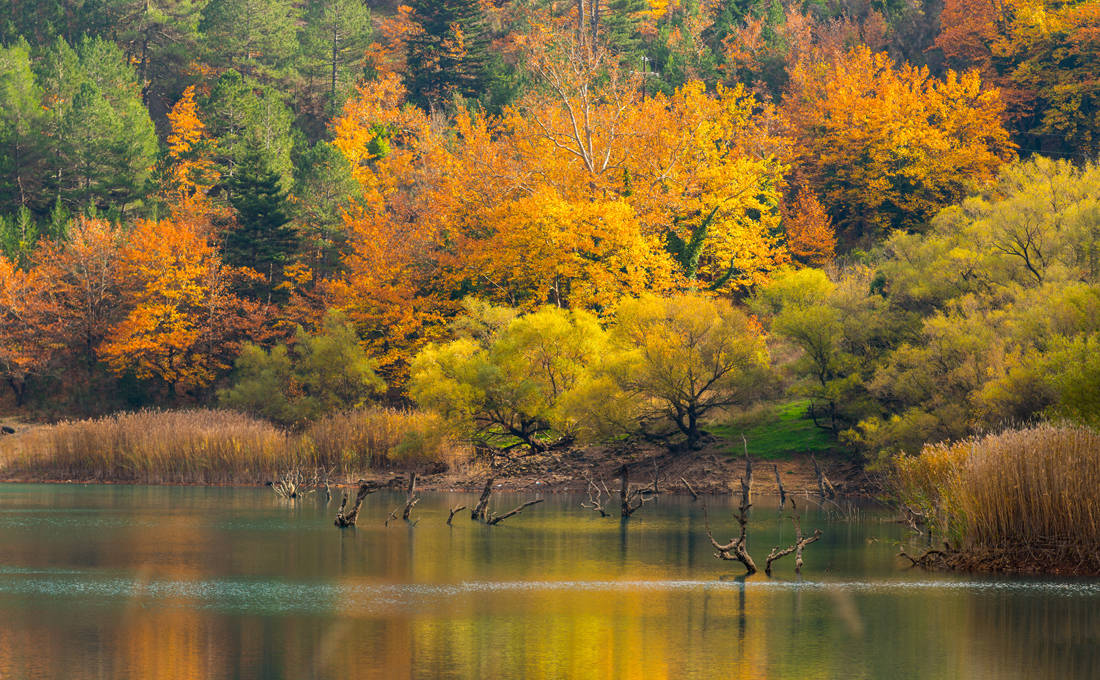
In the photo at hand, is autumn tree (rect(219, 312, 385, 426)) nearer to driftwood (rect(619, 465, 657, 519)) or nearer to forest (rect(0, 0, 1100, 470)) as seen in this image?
forest (rect(0, 0, 1100, 470))

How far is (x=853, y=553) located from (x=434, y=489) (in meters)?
29.0

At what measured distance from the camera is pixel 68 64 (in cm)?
10050

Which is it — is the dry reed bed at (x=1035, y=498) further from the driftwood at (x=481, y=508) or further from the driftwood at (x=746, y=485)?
the driftwood at (x=481, y=508)

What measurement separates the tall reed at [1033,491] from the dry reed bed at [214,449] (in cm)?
3434

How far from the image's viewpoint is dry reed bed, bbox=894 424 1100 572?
3103cm

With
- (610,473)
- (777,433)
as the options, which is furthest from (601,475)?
(777,433)

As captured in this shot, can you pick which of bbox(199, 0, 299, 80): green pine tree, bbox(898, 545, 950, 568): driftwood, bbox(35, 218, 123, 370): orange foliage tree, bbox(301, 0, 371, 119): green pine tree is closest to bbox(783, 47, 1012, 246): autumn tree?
bbox(898, 545, 950, 568): driftwood

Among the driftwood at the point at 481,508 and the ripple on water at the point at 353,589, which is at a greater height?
the driftwood at the point at 481,508

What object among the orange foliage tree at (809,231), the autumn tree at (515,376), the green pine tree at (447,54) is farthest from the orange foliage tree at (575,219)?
the green pine tree at (447,54)

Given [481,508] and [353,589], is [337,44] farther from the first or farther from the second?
[353,589]

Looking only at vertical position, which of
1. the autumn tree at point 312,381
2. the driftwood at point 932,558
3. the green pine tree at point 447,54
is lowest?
the driftwood at point 932,558

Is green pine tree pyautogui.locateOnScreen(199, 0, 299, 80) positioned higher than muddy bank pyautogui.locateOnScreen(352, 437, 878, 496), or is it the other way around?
green pine tree pyautogui.locateOnScreen(199, 0, 299, 80)

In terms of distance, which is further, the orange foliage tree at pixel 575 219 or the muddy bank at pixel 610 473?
the orange foliage tree at pixel 575 219

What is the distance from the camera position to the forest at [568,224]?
184 feet
